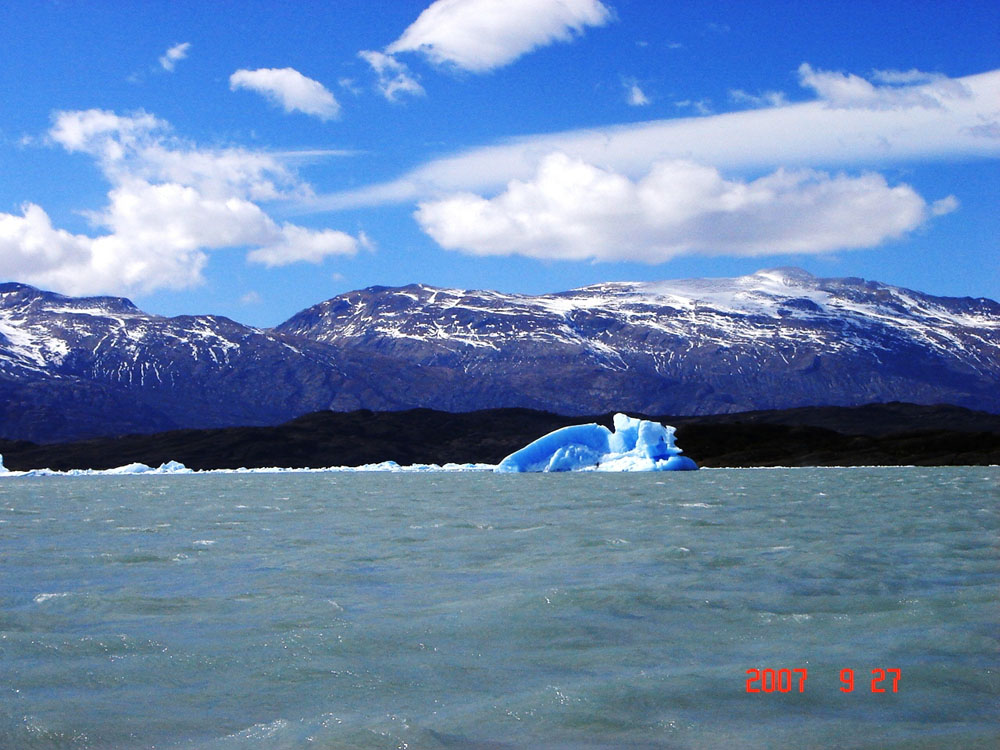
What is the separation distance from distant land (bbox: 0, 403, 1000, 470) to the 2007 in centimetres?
9690

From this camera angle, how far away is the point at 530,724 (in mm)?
8680

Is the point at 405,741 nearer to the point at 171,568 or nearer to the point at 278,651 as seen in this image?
the point at 278,651

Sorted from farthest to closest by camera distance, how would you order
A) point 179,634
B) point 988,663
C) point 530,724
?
point 179,634
point 988,663
point 530,724

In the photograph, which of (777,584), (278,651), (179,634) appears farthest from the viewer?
(777,584)

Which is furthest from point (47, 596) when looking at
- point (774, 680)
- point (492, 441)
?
point (492, 441)

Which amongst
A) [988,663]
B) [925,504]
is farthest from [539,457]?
[988,663]

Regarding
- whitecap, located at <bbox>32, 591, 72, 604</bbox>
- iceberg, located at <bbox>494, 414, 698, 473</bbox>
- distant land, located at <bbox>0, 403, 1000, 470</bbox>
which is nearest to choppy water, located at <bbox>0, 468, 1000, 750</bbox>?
whitecap, located at <bbox>32, 591, 72, 604</bbox>

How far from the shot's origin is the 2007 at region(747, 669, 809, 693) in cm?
958

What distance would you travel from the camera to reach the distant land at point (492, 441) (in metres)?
110

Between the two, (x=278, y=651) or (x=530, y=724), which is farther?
(x=278, y=651)

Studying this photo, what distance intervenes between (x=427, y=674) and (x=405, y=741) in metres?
2.12

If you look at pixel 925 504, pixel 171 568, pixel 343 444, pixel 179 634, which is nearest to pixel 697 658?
pixel 179 634
